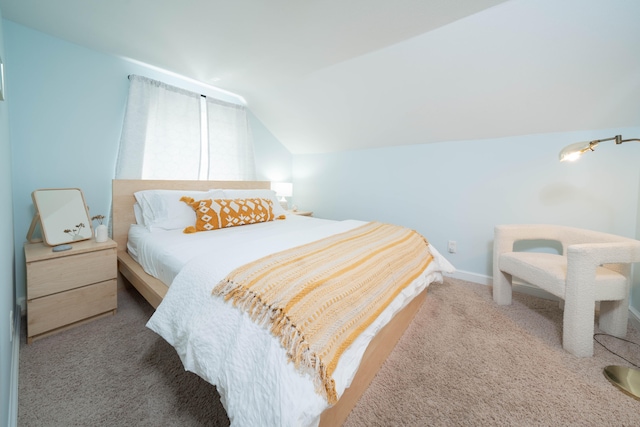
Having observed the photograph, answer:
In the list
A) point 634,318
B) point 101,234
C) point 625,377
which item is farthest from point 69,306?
point 634,318

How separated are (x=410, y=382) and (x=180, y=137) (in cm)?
299

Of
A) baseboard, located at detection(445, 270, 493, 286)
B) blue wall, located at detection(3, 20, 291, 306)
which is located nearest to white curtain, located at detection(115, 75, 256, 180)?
blue wall, located at detection(3, 20, 291, 306)

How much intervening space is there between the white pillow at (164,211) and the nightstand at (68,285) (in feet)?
1.07

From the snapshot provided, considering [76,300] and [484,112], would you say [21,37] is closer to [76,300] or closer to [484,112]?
[76,300]

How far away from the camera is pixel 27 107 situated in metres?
1.86

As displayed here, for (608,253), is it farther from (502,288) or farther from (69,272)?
(69,272)

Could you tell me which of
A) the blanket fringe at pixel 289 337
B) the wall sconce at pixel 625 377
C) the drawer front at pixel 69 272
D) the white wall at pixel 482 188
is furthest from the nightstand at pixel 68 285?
the wall sconce at pixel 625 377

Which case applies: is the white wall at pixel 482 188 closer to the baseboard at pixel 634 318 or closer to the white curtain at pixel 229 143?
the baseboard at pixel 634 318

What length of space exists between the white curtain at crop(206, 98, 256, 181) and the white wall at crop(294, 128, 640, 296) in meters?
1.12

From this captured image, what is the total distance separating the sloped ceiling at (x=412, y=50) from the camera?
4.98 ft

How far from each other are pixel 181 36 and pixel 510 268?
10.1ft

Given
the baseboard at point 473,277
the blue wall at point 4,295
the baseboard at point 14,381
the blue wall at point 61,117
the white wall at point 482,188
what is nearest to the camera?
the blue wall at point 4,295

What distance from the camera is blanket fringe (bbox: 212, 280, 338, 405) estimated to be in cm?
77

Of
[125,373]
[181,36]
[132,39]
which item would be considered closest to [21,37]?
[132,39]
